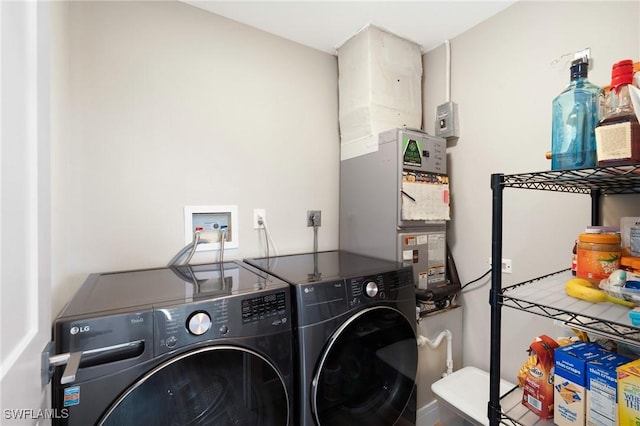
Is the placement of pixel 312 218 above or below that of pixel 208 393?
above

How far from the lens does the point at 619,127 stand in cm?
68

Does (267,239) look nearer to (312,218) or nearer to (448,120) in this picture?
(312,218)

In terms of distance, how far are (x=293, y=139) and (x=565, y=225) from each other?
4.91 feet

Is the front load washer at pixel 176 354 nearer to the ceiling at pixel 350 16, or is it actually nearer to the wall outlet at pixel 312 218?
the wall outlet at pixel 312 218

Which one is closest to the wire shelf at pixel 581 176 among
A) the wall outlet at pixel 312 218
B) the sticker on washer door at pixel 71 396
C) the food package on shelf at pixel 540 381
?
the food package on shelf at pixel 540 381

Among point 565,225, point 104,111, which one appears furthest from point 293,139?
point 565,225

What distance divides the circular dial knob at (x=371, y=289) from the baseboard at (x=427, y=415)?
0.93 metres

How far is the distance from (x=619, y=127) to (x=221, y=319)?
1.17 meters

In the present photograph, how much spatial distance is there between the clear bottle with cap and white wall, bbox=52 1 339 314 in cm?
139

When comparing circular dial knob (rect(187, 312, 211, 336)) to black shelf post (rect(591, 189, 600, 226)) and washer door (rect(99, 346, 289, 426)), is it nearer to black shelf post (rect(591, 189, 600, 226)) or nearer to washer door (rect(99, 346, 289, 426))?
washer door (rect(99, 346, 289, 426))

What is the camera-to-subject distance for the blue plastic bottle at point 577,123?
2.52ft

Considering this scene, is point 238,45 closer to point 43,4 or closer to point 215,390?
point 43,4

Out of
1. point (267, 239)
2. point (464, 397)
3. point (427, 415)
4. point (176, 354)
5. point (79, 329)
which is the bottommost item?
point (427, 415)

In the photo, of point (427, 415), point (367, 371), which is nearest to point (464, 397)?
point (427, 415)
